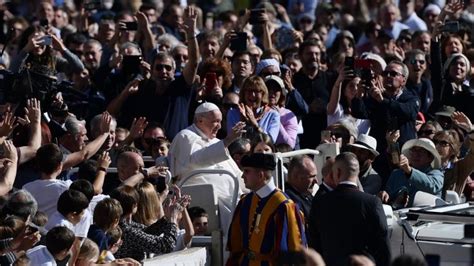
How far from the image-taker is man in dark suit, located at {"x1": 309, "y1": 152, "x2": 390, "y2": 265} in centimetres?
1251

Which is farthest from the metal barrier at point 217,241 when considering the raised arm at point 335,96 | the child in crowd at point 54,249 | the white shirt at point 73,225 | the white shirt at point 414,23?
the white shirt at point 414,23

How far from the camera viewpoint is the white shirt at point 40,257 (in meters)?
11.3

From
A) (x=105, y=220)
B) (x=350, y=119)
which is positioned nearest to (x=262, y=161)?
(x=105, y=220)

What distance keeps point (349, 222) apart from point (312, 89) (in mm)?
6393

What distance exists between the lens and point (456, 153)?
655 inches

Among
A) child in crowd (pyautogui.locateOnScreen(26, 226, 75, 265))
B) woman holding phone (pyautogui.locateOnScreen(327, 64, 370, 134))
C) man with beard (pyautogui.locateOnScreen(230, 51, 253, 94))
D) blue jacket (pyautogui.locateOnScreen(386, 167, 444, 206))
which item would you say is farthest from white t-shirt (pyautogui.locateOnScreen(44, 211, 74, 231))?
man with beard (pyautogui.locateOnScreen(230, 51, 253, 94))

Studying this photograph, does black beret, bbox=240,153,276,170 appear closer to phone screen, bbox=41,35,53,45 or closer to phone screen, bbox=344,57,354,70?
phone screen, bbox=344,57,354,70

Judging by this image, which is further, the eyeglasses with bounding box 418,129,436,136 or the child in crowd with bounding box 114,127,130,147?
the eyeglasses with bounding box 418,129,436,136

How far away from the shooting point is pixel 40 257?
37.4 feet

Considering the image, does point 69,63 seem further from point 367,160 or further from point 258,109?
point 367,160

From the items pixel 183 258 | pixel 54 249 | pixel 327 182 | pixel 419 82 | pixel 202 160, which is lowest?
pixel 419 82

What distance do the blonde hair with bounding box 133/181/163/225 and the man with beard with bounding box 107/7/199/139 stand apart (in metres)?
3.91

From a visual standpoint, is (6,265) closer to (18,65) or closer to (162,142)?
(162,142)

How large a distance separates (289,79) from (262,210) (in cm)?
569
